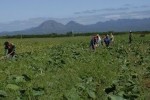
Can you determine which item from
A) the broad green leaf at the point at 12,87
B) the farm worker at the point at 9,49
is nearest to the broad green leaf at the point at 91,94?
the broad green leaf at the point at 12,87

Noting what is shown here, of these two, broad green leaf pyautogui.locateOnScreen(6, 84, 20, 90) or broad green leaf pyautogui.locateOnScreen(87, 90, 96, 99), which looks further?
broad green leaf pyautogui.locateOnScreen(6, 84, 20, 90)

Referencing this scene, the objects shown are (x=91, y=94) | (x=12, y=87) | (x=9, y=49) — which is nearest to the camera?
(x=91, y=94)

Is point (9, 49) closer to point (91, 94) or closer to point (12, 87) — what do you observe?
point (12, 87)

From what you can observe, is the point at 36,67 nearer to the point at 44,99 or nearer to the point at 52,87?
the point at 52,87

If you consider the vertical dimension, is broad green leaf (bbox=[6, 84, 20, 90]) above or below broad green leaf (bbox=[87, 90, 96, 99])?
above

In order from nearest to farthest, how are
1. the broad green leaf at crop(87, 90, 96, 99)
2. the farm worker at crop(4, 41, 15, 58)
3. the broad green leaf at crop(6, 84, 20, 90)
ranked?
the broad green leaf at crop(87, 90, 96, 99)
the broad green leaf at crop(6, 84, 20, 90)
the farm worker at crop(4, 41, 15, 58)

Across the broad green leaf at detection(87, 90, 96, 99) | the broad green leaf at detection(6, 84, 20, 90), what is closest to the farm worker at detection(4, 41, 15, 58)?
the broad green leaf at detection(6, 84, 20, 90)

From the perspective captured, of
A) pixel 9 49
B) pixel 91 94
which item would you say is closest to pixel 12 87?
pixel 91 94

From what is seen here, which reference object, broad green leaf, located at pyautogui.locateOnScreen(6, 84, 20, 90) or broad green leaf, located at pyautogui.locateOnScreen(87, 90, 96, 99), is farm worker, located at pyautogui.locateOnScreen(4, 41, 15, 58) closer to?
broad green leaf, located at pyautogui.locateOnScreen(6, 84, 20, 90)

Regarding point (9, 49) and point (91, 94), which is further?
point (9, 49)

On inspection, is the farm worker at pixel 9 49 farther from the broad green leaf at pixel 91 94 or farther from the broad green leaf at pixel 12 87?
the broad green leaf at pixel 91 94

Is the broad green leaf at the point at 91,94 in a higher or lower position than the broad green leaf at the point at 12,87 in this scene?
lower

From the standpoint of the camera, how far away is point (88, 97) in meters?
11.4

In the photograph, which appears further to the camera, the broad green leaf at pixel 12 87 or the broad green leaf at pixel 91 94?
the broad green leaf at pixel 12 87
